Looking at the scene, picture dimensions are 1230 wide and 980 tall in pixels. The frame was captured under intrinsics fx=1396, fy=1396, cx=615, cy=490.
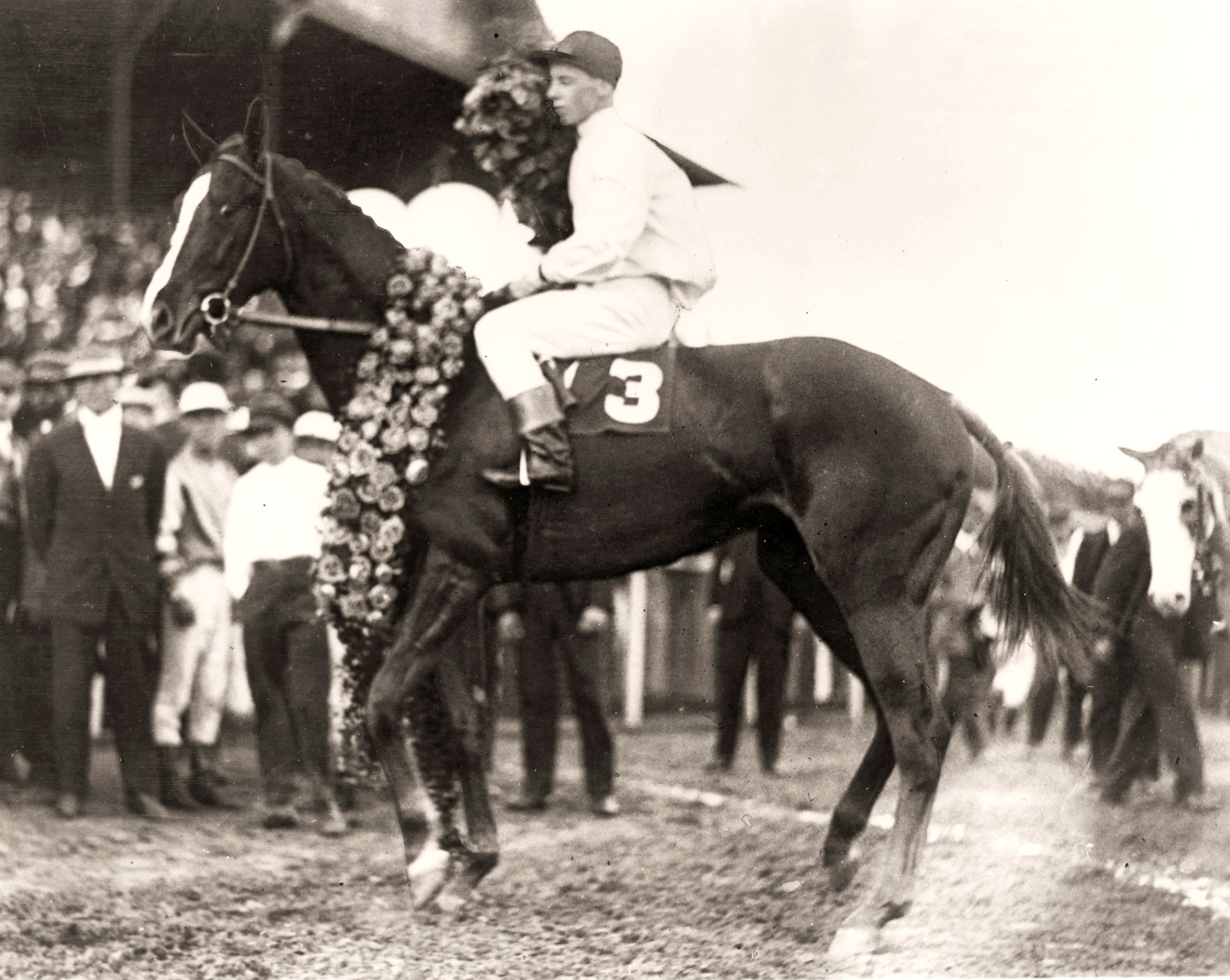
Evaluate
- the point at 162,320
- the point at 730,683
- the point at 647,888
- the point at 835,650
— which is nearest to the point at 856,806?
the point at 835,650

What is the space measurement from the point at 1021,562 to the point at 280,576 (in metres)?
2.72

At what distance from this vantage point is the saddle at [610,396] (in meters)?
4.71

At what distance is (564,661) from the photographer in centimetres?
534

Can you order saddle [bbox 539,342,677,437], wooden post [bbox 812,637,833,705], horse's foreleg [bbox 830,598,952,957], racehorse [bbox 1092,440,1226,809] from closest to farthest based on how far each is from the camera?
1. horse's foreleg [bbox 830,598,952,957]
2. saddle [bbox 539,342,677,437]
3. wooden post [bbox 812,637,833,705]
4. racehorse [bbox 1092,440,1226,809]

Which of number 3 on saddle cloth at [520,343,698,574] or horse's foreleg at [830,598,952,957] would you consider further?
number 3 on saddle cloth at [520,343,698,574]

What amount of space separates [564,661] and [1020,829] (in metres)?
1.89

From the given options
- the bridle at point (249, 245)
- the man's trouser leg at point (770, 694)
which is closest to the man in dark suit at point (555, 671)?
the man's trouser leg at point (770, 694)

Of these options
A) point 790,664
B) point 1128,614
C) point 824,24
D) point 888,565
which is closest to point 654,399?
point 888,565

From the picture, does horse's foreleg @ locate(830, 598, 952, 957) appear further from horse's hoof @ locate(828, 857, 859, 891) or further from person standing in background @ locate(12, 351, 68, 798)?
person standing in background @ locate(12, 351, 68, 798)

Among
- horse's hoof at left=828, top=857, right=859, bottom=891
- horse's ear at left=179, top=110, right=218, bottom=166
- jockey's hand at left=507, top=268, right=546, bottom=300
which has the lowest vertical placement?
horse's hoof at left=828, top=857, right=859, bottom=891

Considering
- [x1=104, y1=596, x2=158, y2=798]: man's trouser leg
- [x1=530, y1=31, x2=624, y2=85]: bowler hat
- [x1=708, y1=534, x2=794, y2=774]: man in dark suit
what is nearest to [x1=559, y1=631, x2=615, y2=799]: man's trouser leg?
[x1=708, y1=534, x2=794, y2=774]: man in dark suit

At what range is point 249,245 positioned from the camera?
15.5 ft

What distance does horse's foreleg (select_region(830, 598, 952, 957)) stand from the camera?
458cm

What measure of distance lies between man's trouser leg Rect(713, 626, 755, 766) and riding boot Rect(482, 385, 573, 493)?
43.4 inches
